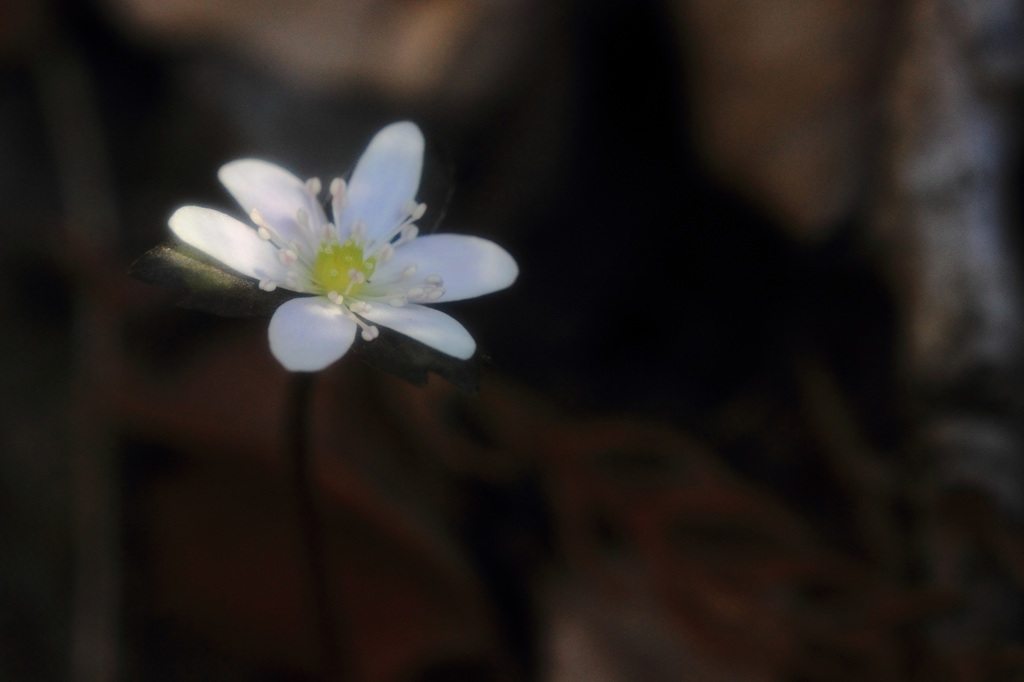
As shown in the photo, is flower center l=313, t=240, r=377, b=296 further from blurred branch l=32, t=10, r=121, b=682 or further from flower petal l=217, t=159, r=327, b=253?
blurred branch l=32, t=10, r=121, b=682

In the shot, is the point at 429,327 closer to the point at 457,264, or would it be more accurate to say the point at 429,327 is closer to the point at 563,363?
the point at 457,264

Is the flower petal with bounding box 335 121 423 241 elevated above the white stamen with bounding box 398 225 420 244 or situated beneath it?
elevated above

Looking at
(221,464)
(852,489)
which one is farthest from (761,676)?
(221,464)

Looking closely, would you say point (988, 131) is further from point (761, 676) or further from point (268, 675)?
point (268, 675)

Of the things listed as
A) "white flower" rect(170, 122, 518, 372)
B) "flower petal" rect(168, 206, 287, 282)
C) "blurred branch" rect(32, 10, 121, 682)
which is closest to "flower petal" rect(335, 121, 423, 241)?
"white flower" rect(170, 122, 518, 372)

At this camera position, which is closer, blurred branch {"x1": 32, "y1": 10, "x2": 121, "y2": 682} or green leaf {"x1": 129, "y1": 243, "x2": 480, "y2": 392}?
green leaf {"x1": 129, "y1": 243, "x2": 480, "y2": 392}

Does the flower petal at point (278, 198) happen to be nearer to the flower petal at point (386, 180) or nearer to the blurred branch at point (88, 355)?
the flower petal at point (386, 180)
